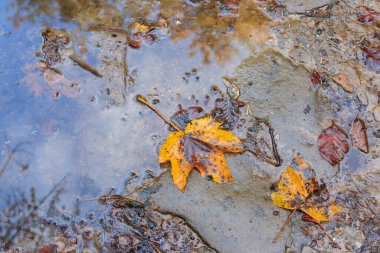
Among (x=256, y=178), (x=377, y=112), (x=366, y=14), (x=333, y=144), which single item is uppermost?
(x=366, y=14)

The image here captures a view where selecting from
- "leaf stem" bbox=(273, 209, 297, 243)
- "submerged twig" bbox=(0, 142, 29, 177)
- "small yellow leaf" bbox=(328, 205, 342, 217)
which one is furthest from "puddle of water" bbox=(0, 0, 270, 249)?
"small yellow leaf" bbox=(328, 205, 342, 217)

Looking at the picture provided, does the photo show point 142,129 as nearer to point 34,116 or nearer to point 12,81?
point 34,116

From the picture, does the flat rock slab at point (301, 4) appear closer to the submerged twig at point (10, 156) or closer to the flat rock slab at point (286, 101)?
the flat rock slab at point (286, 101)

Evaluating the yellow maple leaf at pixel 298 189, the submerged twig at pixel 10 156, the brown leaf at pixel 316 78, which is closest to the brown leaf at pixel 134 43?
the submerged twig at pixel 10 156

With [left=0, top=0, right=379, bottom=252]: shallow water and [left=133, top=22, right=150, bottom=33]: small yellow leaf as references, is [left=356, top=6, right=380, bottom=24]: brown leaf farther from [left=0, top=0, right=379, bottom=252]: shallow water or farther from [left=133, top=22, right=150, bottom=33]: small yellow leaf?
[left=133, top=22, right=150, bottom=33]: small yellow leaf

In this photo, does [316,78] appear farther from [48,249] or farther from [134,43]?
[48,249]

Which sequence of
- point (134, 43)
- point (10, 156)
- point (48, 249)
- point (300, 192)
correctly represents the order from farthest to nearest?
point (134, 43) → point (10, 156) → point (300, 192) → point (48, 249)

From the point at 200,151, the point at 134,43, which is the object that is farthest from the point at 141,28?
the point at 200,151
